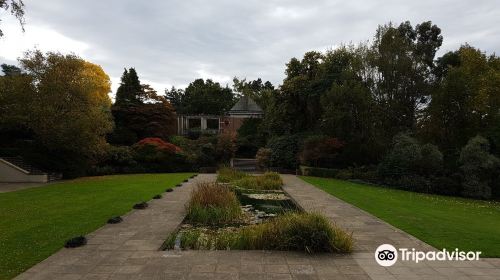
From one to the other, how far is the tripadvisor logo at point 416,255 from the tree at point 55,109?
648 inches

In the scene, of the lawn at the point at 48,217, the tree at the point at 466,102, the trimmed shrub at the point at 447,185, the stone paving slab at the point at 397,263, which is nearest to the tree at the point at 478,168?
the trimmed shrub at the point at 447,185

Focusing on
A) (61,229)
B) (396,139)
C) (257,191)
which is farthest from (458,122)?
(61,229)

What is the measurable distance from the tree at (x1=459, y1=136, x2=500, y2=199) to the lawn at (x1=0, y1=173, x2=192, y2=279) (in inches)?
573

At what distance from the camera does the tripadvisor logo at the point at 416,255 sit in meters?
5.77

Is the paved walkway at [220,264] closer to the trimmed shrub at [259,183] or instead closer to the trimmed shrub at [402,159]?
the trimmed shrub at [259,183]

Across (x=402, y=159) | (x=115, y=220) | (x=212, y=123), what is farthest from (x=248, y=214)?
(x=212, y=123)

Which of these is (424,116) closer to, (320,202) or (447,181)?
(447,181)

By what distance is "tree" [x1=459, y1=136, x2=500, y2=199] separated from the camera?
18250mm

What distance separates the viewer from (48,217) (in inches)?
348

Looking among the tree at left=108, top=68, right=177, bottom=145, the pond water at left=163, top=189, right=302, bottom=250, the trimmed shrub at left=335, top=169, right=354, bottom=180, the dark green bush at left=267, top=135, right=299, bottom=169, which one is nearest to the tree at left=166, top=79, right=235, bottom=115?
the tree at left=108, top=68, right=177, bottom=145

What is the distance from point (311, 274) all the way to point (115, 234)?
4020 millimetres

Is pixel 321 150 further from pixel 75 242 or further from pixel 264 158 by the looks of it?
pixel 75 242

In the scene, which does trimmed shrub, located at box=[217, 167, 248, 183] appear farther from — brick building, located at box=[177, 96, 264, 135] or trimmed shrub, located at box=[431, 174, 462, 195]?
brick building, located at box=[177, 96, 264, 135]

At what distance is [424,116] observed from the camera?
79.2 feet
